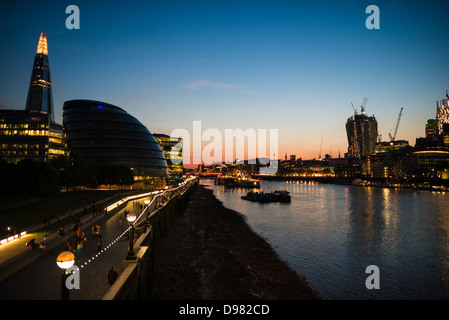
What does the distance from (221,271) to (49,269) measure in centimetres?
1385

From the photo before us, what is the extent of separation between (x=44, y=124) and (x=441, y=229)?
138423 mm

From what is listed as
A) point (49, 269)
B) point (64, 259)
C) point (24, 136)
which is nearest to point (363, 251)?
point (49, 269)

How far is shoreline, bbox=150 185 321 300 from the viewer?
827 inches

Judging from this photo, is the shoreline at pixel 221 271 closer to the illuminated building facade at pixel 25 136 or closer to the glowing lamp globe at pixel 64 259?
the glowing lamp globe at pixel 64 259

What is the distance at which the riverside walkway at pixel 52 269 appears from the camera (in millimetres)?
13852

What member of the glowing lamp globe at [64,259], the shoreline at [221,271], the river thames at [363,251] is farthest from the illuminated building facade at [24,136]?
the glowing lamp globe at [64,259]

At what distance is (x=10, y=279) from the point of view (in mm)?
15594

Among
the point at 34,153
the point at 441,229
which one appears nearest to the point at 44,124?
the point at 34,153

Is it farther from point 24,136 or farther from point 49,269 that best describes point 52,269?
point 24,136

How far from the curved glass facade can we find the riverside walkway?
3144 inches

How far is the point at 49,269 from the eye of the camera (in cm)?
1708

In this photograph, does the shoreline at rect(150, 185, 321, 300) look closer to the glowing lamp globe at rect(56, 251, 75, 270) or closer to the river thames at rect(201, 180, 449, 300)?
the river thames at rect(201, 180, 449, 300)

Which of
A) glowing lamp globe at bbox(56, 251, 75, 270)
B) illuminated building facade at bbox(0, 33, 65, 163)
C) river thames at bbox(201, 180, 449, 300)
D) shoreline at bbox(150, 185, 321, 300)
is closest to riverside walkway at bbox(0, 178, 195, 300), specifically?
shoreline at bbox(150, 185, 321, 300)

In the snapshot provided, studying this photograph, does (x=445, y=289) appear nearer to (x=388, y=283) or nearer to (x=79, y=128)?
(x=388, y=283)
